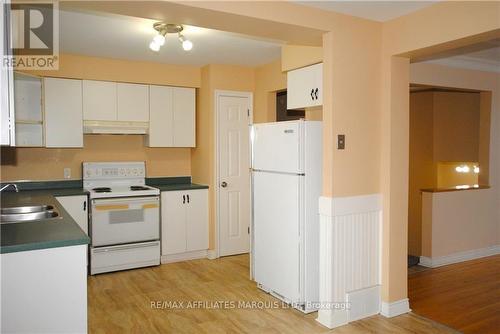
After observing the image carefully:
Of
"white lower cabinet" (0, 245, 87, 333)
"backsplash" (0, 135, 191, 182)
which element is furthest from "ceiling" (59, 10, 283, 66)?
"white lower cabinet" (0, 245, 87, 333)

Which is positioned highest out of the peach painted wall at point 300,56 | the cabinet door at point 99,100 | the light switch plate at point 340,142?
the peach painted wall at point 300,56

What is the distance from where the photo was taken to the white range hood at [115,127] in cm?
453

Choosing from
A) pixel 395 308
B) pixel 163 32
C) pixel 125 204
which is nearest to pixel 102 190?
pixel 125 204

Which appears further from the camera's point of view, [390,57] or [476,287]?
[476,287]

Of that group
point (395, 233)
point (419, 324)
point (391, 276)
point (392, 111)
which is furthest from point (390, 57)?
point (419, 324)

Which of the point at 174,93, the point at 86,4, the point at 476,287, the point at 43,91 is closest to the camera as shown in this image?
the point at 86,4

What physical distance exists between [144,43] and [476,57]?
3.69 metres

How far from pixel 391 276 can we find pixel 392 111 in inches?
53.8

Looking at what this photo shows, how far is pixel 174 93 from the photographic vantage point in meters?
5.03

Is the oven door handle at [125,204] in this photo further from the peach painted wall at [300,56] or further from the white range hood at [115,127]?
the peach painted wall at [300,56]

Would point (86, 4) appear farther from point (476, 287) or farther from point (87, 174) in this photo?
point (476, 287)

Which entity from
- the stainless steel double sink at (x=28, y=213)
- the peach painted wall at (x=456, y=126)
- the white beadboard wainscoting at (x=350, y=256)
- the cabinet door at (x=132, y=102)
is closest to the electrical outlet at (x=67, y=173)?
the cabinet door at (x=132, y=102)

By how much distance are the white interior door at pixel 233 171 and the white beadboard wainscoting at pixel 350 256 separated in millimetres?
2118

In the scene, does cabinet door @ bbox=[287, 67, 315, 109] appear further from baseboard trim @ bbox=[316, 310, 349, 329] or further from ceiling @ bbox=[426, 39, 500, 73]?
baseboard trim @ bbox=[316, 310, 349, 329]
